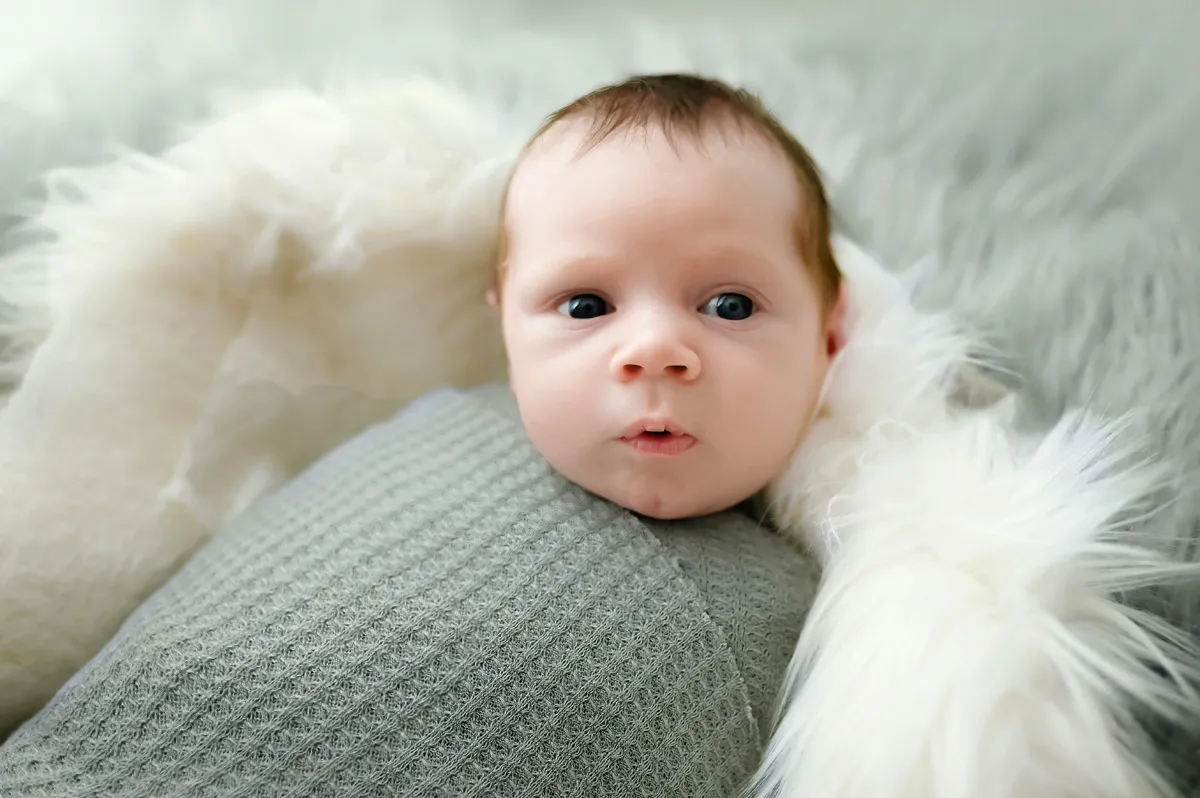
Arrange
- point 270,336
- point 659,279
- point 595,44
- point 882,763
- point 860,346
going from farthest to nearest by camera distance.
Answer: point 595,44 < point 270,336 < point 860,346 < point 659,279 < point 882,763

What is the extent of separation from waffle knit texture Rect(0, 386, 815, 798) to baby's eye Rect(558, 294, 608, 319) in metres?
0.14

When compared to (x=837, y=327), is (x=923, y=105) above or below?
above

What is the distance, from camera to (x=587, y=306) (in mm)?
769

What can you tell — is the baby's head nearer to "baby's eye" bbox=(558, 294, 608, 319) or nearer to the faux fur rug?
"baby's eye" bbox=(558, 294, 608, 319)

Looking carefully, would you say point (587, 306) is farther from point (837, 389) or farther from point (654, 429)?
point (837, 389)

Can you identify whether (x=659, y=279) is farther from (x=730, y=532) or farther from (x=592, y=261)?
(x=730, y=532)

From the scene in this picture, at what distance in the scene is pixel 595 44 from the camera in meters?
1.11

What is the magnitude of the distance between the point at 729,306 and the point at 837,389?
0.15 meters

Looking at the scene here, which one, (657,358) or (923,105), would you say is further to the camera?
(923,105)

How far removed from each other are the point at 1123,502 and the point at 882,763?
0.25 meters

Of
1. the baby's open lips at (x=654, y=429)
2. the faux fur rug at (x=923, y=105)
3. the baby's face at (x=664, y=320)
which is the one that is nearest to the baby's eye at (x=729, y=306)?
the baby's face at (x=664, y=320)

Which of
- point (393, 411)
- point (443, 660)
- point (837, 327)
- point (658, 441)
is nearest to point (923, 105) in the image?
point (837, 327)

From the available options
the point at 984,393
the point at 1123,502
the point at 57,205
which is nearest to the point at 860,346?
the point at 984,393

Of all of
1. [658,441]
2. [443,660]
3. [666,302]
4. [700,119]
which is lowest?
[443,660]
